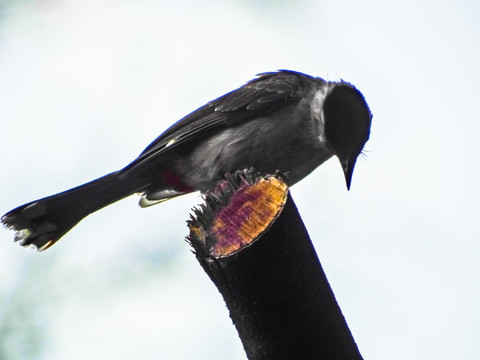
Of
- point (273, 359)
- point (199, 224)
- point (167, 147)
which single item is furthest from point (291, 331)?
point (167, 147)

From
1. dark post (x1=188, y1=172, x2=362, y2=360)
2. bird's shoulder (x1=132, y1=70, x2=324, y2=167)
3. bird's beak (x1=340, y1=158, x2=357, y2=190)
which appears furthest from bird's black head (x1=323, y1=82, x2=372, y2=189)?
dark post (x1=188, y1=172, x2=362, y2=360)

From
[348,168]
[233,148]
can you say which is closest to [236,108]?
[233,148]

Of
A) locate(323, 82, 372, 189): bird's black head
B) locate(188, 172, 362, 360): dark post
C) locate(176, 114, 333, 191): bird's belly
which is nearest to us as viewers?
locate(188, 172, 362, 360): dark post

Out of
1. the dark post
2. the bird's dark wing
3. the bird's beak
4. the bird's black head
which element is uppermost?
the bird's dark wing

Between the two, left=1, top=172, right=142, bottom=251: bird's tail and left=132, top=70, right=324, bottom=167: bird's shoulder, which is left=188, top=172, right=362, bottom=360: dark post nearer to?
left=132, top=70, right=324, bottom=167: bird's shoulder

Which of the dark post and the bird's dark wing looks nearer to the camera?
the dark post

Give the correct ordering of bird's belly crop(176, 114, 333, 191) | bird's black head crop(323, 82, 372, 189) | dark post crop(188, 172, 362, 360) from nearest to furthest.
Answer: dark post crop(188, 172, 362, 360)
bird's belly crop(176, 114, 333, 191)
bird's black head crop(323, 82, 372, 189)

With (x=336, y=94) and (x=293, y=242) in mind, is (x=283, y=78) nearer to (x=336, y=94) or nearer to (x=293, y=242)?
(x=336, y=94)

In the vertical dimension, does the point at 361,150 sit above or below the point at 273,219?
→ above
